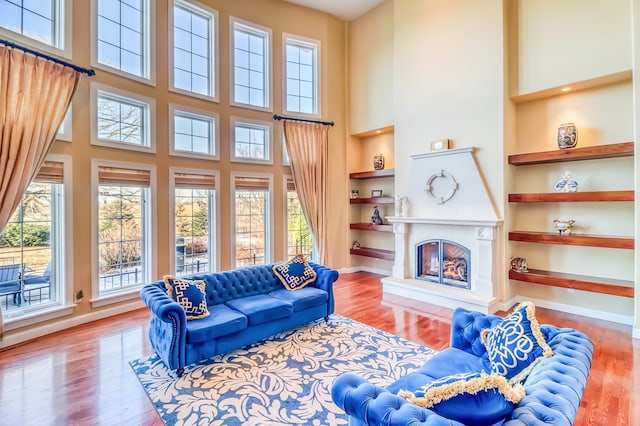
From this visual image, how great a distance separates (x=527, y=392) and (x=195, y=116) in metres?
5.85

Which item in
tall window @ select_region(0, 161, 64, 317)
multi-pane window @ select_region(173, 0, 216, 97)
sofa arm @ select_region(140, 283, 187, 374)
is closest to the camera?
sofa arm @ select_region(140, 283, 187, 374)

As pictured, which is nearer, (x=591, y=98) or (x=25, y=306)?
(x=25, y=306)

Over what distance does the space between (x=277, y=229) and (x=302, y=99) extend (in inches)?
119

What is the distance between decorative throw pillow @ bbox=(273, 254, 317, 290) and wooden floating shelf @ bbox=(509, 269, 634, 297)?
3246 mm

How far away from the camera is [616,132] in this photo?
427 cm

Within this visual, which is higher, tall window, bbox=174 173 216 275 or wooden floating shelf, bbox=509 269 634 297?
tall window, bbox=174 173 216 275

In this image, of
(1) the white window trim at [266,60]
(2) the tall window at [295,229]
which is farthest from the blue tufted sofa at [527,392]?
(1) the white window trim at [266,60]

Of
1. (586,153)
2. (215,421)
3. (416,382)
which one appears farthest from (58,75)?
(586,153)

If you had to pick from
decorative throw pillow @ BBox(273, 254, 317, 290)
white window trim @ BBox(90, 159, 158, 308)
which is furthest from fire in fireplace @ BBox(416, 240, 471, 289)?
white window trim @ BBox(90, 159, 158, 308)

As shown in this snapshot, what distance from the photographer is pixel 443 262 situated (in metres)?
5.50

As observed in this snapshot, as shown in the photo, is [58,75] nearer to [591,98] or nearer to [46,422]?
[46,422]

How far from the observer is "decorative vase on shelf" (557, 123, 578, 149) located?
4.41 meters

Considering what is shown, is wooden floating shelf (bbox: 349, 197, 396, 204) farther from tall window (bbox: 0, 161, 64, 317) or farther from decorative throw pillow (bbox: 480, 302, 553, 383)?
tall window (bbox: 0, 161, 64, 317)

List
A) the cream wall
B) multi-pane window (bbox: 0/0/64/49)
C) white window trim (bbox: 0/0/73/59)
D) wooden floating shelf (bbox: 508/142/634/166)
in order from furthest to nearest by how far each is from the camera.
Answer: the cream wall, white window trim (bbox: 0/0/73/59), wooden floating shelf (bbox: 508/142/634/166), multi-pane window (bbox: 0/0/64/49)
